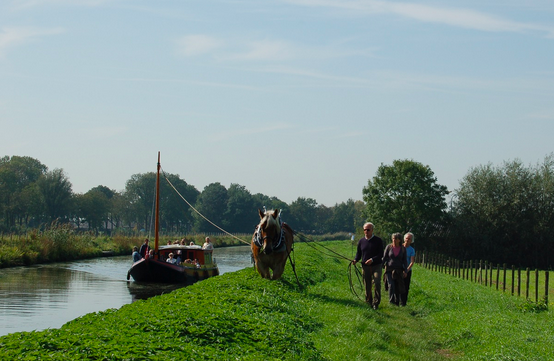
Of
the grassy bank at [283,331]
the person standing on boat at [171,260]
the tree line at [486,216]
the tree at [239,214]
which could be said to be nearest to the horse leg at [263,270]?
the grassy bank at [283,331]

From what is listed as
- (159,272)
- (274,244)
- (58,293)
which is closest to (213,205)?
(159,272)

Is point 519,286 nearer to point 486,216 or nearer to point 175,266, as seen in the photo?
point 175,266

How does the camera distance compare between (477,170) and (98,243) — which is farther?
(477,170)

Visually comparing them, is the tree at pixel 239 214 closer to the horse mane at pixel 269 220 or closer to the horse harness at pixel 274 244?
the horse harness at pixel 274 244

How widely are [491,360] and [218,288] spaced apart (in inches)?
333

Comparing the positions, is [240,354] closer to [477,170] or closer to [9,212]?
[477,170]

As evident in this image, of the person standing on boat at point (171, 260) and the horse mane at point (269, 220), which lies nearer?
the horse mane at point (269, 220)

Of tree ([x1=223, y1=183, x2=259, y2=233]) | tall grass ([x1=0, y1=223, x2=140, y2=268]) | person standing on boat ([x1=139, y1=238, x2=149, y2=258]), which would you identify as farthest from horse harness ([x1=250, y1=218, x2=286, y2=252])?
tree ([x1=223, y1=183, x2=259, y2=233])

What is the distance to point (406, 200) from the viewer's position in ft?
237

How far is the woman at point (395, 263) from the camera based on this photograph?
56.5 feet

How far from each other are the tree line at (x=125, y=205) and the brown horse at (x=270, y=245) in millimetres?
83119

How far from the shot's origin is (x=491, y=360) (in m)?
11.0

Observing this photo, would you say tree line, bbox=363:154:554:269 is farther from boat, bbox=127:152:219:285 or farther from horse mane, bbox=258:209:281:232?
horse mane, bbox=258:209:281:232

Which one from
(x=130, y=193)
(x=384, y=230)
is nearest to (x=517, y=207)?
(x=384, y=230)
